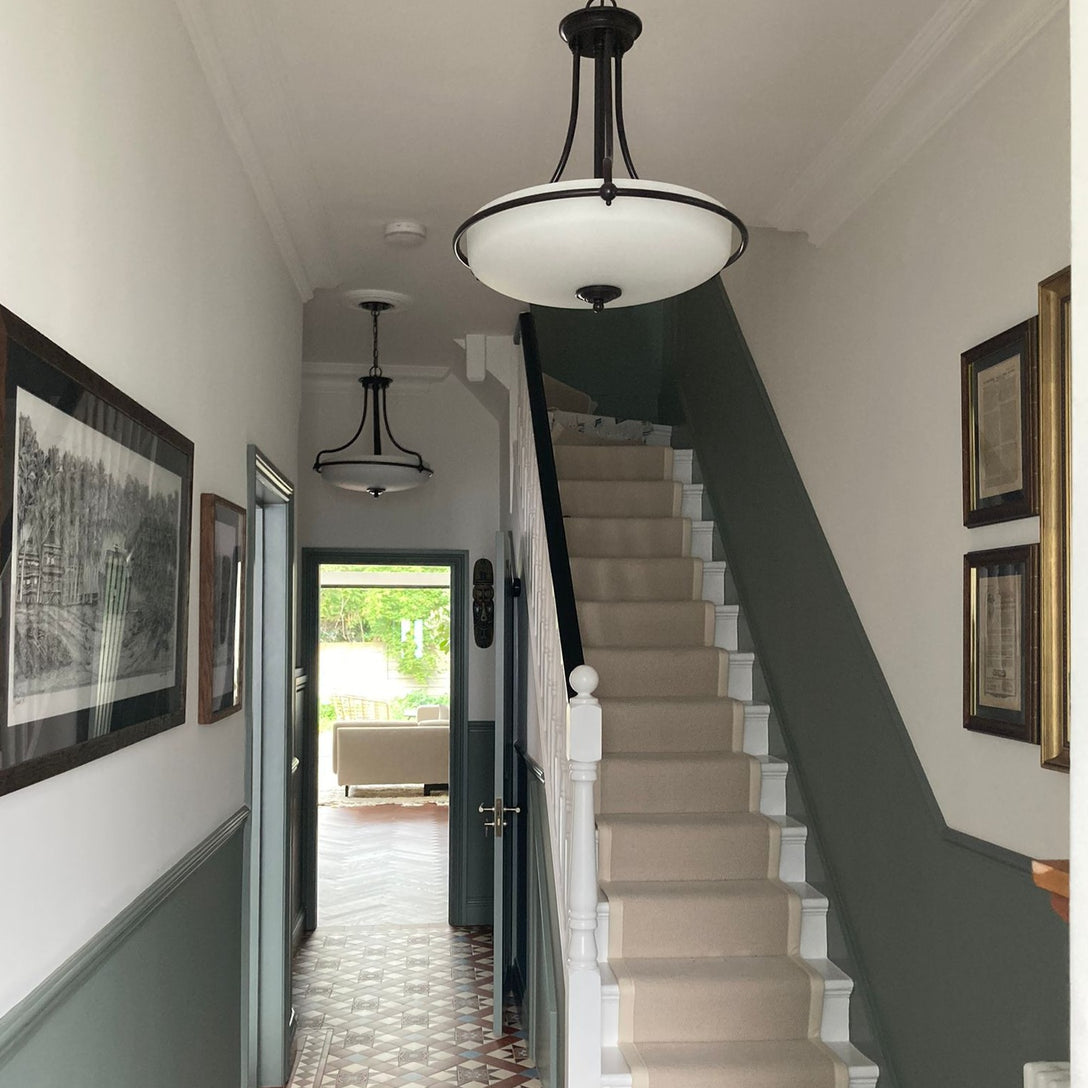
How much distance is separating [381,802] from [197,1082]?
25.7 feet

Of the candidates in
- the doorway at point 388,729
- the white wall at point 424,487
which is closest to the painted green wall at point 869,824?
the white wall at point 424,487

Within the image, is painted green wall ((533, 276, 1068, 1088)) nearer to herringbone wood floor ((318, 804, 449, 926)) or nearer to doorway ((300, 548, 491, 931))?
doorway ((300, 548, 491, 931))

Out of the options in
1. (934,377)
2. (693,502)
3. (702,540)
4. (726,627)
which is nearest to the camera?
(934,377)

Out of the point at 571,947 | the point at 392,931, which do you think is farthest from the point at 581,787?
the point at 392,931

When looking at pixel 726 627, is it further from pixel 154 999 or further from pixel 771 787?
pixel 154 999

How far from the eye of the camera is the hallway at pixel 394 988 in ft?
13.6

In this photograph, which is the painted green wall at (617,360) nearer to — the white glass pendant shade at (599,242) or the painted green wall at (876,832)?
the painted green wall at (876,832)

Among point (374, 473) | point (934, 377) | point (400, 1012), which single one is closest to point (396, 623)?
point (374, 473)

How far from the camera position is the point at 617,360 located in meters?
6.43

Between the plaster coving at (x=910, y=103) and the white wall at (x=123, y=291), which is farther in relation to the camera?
the plaster coving at (x=910, y=103)

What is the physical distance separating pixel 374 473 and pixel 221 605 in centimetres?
252

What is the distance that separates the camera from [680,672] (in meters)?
4.41

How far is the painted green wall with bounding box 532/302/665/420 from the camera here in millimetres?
6434

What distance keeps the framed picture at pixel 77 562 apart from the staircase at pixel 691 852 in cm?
183
